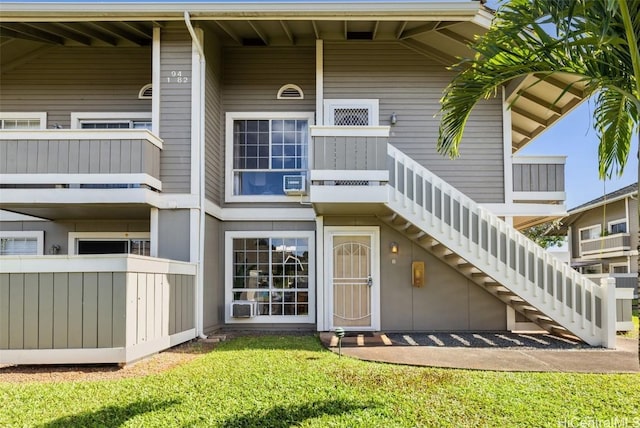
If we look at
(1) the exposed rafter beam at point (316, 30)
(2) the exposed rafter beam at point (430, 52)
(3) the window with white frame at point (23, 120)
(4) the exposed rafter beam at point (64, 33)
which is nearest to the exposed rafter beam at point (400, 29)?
(2) the exposed rafter beam at point (430, 52)

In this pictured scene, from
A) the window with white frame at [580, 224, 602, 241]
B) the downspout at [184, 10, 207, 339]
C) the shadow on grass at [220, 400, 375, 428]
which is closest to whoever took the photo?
the shadow on grass at [220, 400, 375, 428]

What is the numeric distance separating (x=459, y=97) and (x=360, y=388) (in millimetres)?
3382

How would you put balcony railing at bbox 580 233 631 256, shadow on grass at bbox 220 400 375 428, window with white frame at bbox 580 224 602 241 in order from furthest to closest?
window with white frame at bbox 580 224 602 241 → balcony railing at bbox 580 233 631 256 → shadow on grass at bbox 220 400 375 428

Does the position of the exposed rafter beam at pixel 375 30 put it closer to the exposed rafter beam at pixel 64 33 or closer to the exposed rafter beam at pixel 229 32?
the exposed rafter beam at pixel 229 32

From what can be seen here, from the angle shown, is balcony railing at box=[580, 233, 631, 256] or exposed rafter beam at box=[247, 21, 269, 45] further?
balcony railing at box=[580, 233, 631, 256]

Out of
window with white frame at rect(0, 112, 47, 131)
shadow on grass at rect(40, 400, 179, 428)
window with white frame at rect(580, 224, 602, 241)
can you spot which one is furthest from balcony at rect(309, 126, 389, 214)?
window with white frame at rect(580, 224, 602, 241)

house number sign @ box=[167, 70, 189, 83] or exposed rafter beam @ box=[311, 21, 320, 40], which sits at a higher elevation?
exposed rafter beam @ box=[311, 21, 320, 40]

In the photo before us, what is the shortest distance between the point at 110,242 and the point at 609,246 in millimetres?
22156

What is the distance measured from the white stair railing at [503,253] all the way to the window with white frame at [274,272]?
2559 mm

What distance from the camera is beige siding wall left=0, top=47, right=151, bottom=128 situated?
9.97m

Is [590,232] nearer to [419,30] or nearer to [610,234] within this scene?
[610,234]

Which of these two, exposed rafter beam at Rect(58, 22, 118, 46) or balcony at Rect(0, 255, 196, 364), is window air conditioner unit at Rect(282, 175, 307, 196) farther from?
exposed rafter beam at Rect(58, 22, 118, 46)

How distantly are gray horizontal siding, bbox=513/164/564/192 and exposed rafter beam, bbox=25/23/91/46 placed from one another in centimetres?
946

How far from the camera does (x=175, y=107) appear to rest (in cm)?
862
